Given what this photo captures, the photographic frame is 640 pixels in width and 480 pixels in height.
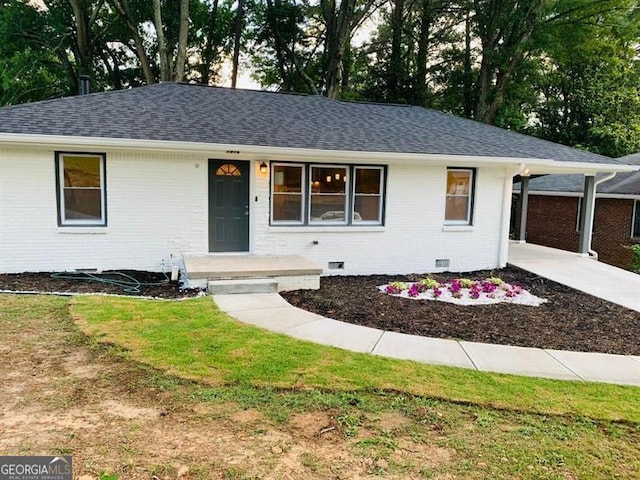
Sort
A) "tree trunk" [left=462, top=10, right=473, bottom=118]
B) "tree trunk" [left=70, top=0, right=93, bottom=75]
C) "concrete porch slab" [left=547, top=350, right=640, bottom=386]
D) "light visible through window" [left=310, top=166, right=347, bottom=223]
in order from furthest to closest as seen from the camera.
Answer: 1. "tree trunk" [left=462, top=10, right=473, bottom=118]
2. "tree trunk" [left=70, top=0, right=93, bottom=75]
3. "light visible through window" [left=310, top=166, right=347, bottom=223]
4. "concrete porch slab" [left=547, top=350, right=640, bottom=386]

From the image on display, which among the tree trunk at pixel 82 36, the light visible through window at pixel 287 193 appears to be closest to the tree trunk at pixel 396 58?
the tree trunk at pixel 82 36

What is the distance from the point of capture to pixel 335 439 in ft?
10.6

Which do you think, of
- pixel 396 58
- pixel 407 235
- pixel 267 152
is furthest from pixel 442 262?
pixel 396 58

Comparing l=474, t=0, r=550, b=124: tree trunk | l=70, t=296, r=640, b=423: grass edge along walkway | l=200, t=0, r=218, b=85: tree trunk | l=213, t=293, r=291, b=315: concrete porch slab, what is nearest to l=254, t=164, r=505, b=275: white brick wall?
l=213, t=293, r=291, b=315: concrete porch slab

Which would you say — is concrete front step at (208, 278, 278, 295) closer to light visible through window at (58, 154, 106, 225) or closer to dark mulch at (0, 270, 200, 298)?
dark mulch at (0, 270, 200, 298)

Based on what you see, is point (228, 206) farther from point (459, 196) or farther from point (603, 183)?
point (603, 183)

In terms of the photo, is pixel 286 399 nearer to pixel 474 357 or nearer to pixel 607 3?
pixel 474 357

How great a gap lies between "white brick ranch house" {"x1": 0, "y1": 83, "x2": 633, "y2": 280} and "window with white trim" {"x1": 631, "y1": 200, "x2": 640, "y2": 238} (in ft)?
17.3

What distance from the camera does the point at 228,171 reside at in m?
9.14

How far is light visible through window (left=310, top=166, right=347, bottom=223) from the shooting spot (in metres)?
9.65

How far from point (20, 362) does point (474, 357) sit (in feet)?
15.0

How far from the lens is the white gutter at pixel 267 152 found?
7645mm

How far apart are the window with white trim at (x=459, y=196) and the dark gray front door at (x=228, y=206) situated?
4.48m

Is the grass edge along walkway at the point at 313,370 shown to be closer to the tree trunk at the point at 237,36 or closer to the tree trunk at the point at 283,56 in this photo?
the tree trunk at the point at 283,56
